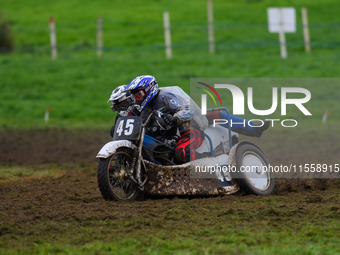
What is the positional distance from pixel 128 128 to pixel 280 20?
21.9 metres

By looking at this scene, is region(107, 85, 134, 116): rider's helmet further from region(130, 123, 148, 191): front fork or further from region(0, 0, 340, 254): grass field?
region(0, 0, 340, 254): grass field

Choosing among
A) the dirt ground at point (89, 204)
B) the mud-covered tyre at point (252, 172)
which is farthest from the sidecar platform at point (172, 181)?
the mud-covered tyre at point (252, 172)

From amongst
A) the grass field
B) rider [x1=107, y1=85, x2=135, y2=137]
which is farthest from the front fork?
rider [x1=107, y1=85, x2=135, y2=137]

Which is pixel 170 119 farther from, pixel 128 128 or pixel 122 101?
pixel 122 101

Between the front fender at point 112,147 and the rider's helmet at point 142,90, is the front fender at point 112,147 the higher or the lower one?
the lower one

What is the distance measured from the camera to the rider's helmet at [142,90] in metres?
8.98

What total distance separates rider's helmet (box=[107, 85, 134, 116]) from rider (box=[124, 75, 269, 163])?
0.22ft

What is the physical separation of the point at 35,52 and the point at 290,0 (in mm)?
22741

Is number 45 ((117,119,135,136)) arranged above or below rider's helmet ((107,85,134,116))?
below

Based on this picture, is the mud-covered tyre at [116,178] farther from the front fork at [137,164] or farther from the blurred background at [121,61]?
the blurred background at [121,61]

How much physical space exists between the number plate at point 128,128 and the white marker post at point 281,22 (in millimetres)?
21383

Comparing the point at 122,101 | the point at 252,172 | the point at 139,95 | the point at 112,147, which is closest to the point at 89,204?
the point at 112,147

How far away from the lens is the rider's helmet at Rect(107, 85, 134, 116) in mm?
8953

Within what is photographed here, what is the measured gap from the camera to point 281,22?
28906 mm
